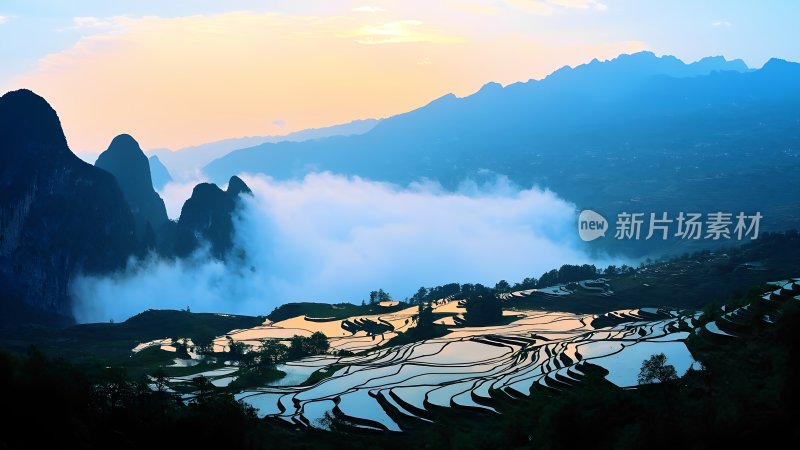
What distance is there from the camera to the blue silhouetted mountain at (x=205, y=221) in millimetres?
143250

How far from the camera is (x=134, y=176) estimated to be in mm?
159625

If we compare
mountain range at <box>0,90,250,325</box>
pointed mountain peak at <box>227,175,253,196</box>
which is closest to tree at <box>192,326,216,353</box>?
mountain range at <box>0,90,250,325</box>

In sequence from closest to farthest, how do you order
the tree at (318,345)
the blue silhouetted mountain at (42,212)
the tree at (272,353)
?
1. the tree at (272,353)
2. the tree at (318,345)
3. the blue silhouetted mountain at (42,212)

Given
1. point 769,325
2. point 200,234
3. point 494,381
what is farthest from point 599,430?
point 200,234

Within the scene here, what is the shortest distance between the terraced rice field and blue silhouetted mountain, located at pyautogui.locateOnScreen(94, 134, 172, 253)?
102m

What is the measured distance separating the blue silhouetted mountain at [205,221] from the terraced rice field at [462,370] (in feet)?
271

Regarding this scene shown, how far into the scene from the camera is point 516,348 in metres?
61.2

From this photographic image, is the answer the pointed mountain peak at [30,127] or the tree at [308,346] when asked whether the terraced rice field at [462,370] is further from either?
the pointed mountain peak at [30,127]

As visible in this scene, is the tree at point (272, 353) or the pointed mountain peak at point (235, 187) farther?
the pointed mountain peak at point (235, 187)

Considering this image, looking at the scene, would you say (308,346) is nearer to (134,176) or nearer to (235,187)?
(235,187)

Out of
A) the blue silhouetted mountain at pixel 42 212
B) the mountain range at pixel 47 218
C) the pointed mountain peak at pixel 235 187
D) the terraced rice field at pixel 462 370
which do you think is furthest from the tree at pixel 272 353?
the pointed mountain peak at pixel 235 187

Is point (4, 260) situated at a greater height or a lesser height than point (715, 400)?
greater

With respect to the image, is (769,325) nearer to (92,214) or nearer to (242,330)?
(242,330)

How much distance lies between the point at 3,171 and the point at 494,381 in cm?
8785
